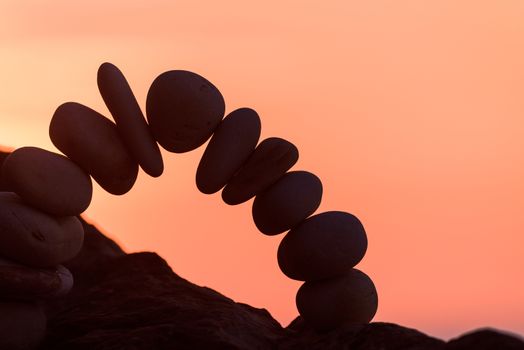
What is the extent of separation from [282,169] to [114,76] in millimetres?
1531

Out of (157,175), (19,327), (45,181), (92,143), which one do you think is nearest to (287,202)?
(157,175)

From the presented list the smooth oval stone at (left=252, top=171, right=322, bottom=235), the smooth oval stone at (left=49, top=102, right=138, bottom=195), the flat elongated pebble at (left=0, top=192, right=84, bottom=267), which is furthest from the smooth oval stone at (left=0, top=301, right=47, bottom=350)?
the smooth oval stone at (left=252, top=171, right=322, bottom=235)

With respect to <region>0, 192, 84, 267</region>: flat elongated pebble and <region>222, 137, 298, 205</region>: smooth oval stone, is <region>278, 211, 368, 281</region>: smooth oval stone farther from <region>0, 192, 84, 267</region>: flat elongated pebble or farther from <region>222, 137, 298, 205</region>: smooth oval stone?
<region>0, 192, 84, 267</region>: flat elongated pebble

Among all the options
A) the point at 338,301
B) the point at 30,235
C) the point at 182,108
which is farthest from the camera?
the point at 338,301

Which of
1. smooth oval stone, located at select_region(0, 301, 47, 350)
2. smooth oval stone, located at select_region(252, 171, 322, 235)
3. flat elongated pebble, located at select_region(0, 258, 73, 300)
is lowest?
smooth oval stone, located at select_region(0, 301, 47, 350)

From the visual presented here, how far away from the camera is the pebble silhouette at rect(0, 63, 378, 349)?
7.13 meters

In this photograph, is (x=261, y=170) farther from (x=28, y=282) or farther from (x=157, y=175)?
(x=28, y=282)

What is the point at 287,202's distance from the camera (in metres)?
7.47

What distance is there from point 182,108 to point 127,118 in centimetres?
44

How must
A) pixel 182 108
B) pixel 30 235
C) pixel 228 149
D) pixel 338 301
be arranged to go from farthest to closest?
1. pixel 338 301
2. pixel 228 149
3. pixel 182 108
4. pixel 30 235

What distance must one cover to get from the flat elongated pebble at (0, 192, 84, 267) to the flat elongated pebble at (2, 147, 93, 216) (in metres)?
0.10

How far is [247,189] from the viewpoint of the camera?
746 centimetres

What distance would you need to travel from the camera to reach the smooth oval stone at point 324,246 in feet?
24.3

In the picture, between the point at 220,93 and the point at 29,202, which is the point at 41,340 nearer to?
the point at 29,202
